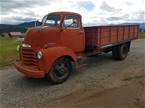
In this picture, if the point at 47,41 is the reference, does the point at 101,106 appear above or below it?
below

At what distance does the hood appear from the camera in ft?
26.4

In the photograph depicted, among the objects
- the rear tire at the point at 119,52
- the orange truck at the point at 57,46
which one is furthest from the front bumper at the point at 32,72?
the rear tire at the point at 119,52

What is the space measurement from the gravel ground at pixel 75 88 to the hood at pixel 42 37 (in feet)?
4.39

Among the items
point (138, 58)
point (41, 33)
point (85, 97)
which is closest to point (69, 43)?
point (41, 33)

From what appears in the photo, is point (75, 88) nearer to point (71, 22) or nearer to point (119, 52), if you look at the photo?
point (71, 22)

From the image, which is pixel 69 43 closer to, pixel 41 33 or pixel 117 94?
pixel 41 33

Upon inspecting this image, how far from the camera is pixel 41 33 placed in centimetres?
808

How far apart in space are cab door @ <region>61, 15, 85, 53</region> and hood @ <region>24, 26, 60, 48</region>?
11.7 inches

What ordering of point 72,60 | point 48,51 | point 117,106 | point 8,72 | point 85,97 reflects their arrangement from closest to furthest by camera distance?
point 117,106, point 85,97, point 48,51, point 72,60, point 8,72

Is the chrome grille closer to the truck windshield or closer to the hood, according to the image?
the hood

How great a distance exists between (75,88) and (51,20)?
8.93 feet

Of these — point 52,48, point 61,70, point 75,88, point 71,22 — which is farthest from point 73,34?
point 75,88

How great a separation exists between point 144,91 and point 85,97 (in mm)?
1705

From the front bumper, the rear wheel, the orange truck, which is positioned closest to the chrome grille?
the orange truck
